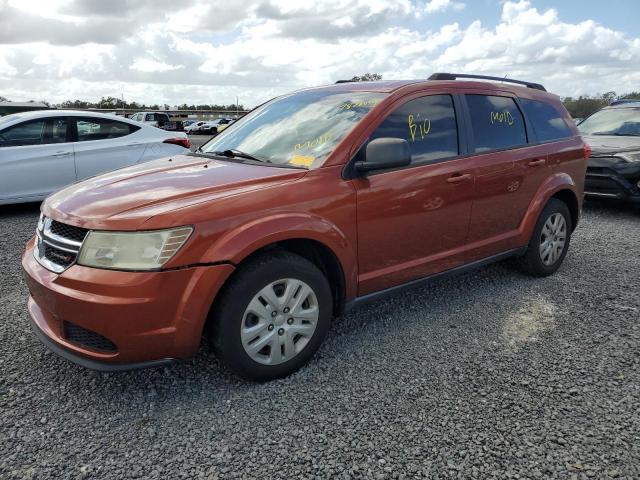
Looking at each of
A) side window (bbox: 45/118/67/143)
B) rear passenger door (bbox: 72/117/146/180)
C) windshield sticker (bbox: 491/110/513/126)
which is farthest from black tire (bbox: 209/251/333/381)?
side window (bbox: 45/118/67/143)

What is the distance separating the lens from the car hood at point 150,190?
2.46 m

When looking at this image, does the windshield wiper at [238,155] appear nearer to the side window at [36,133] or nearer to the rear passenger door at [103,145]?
the rear passenger door at [103,145]

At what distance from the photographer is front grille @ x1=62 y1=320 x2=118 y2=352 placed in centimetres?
244

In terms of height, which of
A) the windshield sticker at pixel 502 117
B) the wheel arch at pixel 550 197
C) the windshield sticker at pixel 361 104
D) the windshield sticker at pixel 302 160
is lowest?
the wheel arch at pixel 550 197

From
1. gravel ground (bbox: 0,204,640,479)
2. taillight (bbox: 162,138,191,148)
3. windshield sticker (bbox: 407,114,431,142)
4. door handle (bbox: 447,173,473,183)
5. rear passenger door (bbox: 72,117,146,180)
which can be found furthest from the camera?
taillight (bbox: 162,138,191,148)

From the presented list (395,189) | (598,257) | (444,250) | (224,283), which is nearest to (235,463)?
(224,283)

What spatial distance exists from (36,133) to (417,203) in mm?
5733

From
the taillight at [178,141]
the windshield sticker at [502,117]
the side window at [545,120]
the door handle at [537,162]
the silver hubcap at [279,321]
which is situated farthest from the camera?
the taillight at [178,141]

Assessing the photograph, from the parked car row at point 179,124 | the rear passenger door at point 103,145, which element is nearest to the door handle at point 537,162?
the rear passenger door at point 103,145

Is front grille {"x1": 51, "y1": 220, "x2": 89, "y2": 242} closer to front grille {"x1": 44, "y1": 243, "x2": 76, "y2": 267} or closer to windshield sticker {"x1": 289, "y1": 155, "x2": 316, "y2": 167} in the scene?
front grille {"x1": 44, "y1": 243, "x2": 76, "y2": 267}

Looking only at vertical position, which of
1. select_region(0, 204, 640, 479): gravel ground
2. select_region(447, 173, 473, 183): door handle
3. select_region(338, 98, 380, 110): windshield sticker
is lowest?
select_region(0, 204, 640, 479): gravel ground

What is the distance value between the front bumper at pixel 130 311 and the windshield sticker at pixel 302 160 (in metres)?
0.86

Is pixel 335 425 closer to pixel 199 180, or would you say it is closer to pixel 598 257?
pixel 199 180

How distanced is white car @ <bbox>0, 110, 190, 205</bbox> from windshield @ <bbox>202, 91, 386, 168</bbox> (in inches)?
133
